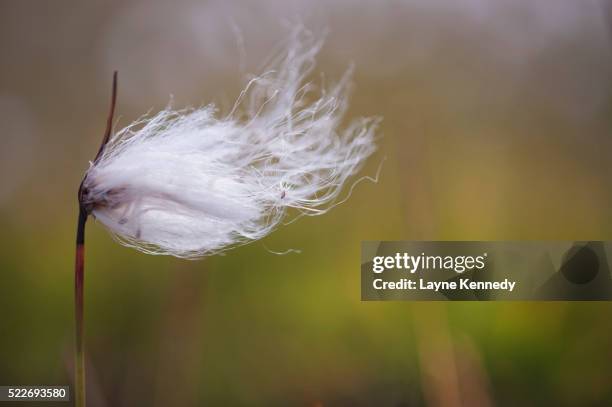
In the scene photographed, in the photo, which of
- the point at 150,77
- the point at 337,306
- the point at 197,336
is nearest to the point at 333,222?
the point at 337,306

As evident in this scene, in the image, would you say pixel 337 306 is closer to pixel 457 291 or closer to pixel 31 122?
pixel 457 291

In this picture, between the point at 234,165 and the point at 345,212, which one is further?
the point at 345,212

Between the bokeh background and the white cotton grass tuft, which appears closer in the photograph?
the white cotton grass tuft

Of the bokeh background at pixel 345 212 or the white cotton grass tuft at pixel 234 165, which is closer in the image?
the white cotton grass tuft at pixel 234 165
